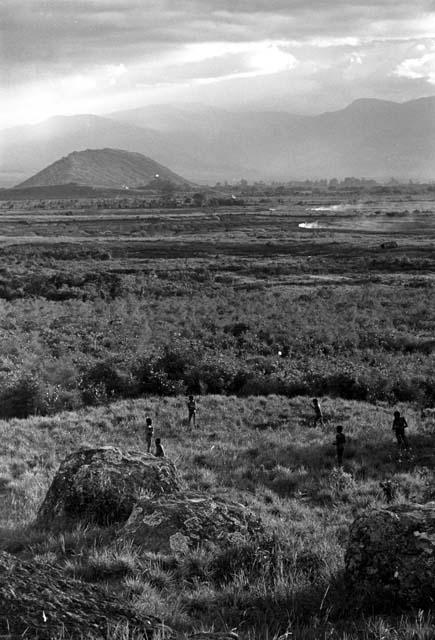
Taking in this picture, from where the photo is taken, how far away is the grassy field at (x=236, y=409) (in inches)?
284

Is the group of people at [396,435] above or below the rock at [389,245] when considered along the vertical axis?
below

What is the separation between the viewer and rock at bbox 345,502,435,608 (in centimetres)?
655

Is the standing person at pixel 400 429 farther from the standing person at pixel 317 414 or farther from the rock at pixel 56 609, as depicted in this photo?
the rock at pixel 56 609

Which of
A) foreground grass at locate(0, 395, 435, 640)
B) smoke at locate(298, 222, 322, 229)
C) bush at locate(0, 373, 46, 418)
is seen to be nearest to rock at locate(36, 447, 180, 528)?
foreground grass at locate(0, 395, 435, 640)

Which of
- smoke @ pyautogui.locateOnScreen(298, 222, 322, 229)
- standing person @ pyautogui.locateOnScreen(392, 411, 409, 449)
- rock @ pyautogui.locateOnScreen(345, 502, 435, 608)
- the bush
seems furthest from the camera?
smoke @ pyautogui.locateOnScreen(298, 222, 322, 229)

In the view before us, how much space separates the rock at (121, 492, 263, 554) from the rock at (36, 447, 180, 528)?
1.42 m

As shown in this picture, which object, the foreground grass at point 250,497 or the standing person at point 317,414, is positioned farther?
the standing person at point 317,414

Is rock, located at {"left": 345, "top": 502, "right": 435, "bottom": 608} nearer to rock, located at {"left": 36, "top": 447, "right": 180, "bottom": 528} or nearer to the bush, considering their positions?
rock, located at {"left": 36, "top": 447, "right": 180, "bottom": 528}

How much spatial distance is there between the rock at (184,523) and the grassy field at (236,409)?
11.5 inches

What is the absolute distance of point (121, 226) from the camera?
121562 mm

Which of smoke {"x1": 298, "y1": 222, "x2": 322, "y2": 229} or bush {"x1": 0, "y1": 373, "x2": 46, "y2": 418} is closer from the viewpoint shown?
bush {"x1": 0, "y1": 373, "x2": 46, "y2": 418}

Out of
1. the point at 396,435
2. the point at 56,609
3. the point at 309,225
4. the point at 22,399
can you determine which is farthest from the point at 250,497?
the point at 309,225

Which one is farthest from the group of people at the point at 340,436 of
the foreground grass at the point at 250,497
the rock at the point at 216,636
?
the rock at the point at 216,636

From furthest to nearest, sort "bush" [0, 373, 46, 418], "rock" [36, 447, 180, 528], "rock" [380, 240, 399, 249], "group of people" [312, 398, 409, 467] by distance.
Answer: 1. "rock" [380, 240, 399, 249]
2. "bush" [0, 373, 46, 418]
3. "group of people" [312, 398, 409, 467]
4. "rock" [36, 447, 180, 528]
